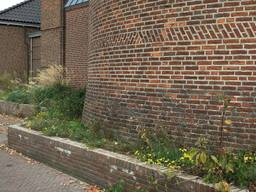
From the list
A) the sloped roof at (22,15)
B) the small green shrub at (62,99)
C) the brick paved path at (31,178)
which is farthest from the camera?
the sloped roof at (22,15)

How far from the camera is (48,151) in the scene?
28.2ft

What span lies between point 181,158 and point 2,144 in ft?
20.3

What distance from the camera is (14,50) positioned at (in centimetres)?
2564

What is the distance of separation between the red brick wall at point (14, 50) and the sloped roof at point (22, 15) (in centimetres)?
35

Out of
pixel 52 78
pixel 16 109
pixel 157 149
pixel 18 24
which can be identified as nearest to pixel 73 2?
pixel 52 78

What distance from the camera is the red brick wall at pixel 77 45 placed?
16031mm

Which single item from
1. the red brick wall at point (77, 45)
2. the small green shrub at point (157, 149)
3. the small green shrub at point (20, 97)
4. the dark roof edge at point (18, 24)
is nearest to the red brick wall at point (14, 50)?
the dark roof edge at point (18, 24)

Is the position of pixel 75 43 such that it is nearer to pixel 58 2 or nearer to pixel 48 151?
pixel 58 2

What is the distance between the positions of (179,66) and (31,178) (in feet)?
10.6

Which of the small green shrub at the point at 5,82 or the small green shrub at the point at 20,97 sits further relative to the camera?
the small green shrub at the point at 5,82

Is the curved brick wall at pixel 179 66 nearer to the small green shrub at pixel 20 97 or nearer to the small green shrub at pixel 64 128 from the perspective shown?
the small green shrub at pixel 64 128

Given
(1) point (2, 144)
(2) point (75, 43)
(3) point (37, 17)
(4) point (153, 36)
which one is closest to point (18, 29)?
(3) point (37, 17)

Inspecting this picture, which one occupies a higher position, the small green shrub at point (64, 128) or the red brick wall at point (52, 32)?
the red brick wall at point (52, 32)

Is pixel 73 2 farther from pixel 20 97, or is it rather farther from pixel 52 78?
pixel 20 97
